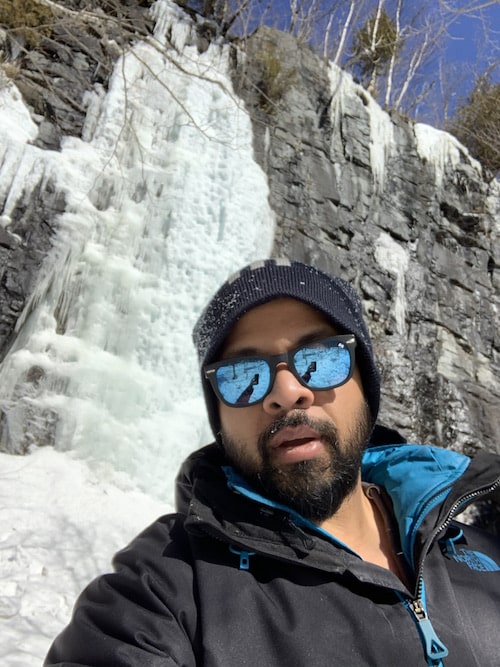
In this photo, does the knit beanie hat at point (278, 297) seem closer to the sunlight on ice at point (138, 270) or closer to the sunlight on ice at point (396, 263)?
the sunlight on ice at point (138, 270)

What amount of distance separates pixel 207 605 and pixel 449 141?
10004 mm

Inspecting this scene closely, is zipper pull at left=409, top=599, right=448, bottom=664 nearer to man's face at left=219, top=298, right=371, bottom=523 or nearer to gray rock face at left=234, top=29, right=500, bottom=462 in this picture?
man's face at left=219, top=298, right=371, bottom=523

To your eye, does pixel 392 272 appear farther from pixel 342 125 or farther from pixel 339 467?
pixel 339 467

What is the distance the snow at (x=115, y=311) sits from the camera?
155 inches

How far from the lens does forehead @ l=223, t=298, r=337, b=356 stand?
139 centimetres

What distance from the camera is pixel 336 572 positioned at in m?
1.06

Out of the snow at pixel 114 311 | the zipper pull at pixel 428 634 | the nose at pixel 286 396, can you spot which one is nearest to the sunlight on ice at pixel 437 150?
the snow at pixel 114 311

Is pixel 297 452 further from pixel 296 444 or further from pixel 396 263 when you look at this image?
pixel 396 263

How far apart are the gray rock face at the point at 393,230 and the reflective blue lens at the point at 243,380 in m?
5.68

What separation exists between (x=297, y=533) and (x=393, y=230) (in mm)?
7583

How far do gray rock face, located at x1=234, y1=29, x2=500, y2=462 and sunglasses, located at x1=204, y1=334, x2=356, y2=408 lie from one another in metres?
5.64

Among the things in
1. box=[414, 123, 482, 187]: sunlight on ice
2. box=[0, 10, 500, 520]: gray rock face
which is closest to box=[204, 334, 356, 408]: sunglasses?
box=[0, 10, 500, 520]: gray rock face

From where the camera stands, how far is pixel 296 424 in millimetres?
1244

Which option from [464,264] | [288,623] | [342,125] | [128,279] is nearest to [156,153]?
[128,279]
